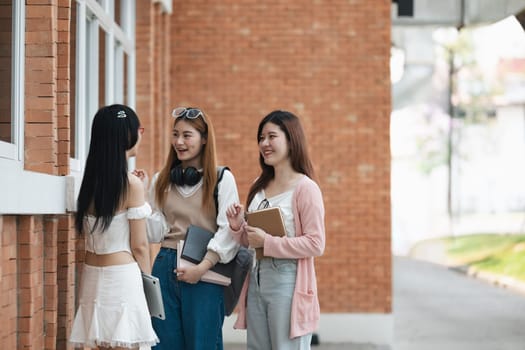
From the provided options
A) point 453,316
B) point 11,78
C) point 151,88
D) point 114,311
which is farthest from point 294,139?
point 453,316

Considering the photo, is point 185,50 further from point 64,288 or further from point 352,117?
point 64,288

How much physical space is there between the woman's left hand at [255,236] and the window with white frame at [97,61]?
1.56 meters

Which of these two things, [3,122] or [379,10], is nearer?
[3,122]

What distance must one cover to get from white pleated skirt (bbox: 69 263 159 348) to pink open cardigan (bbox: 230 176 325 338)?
0.70 m

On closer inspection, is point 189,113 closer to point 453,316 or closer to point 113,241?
point 113,241

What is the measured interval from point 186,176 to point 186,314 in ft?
2.19

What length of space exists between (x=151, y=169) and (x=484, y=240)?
22.9m

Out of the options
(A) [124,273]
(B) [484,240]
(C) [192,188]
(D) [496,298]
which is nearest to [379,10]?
(C) [192,188]

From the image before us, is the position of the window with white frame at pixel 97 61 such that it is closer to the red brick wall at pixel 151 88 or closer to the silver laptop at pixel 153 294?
the red brick wall at pixel 151 88

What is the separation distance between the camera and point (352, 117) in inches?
380

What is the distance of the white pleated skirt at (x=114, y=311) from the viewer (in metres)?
4.21

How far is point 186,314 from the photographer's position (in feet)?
15.6

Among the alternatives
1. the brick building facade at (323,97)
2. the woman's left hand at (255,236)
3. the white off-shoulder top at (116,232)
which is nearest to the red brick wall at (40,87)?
the white off-shoulder top at (116,232)

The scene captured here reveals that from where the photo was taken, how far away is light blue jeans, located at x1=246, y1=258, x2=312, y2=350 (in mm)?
4715
